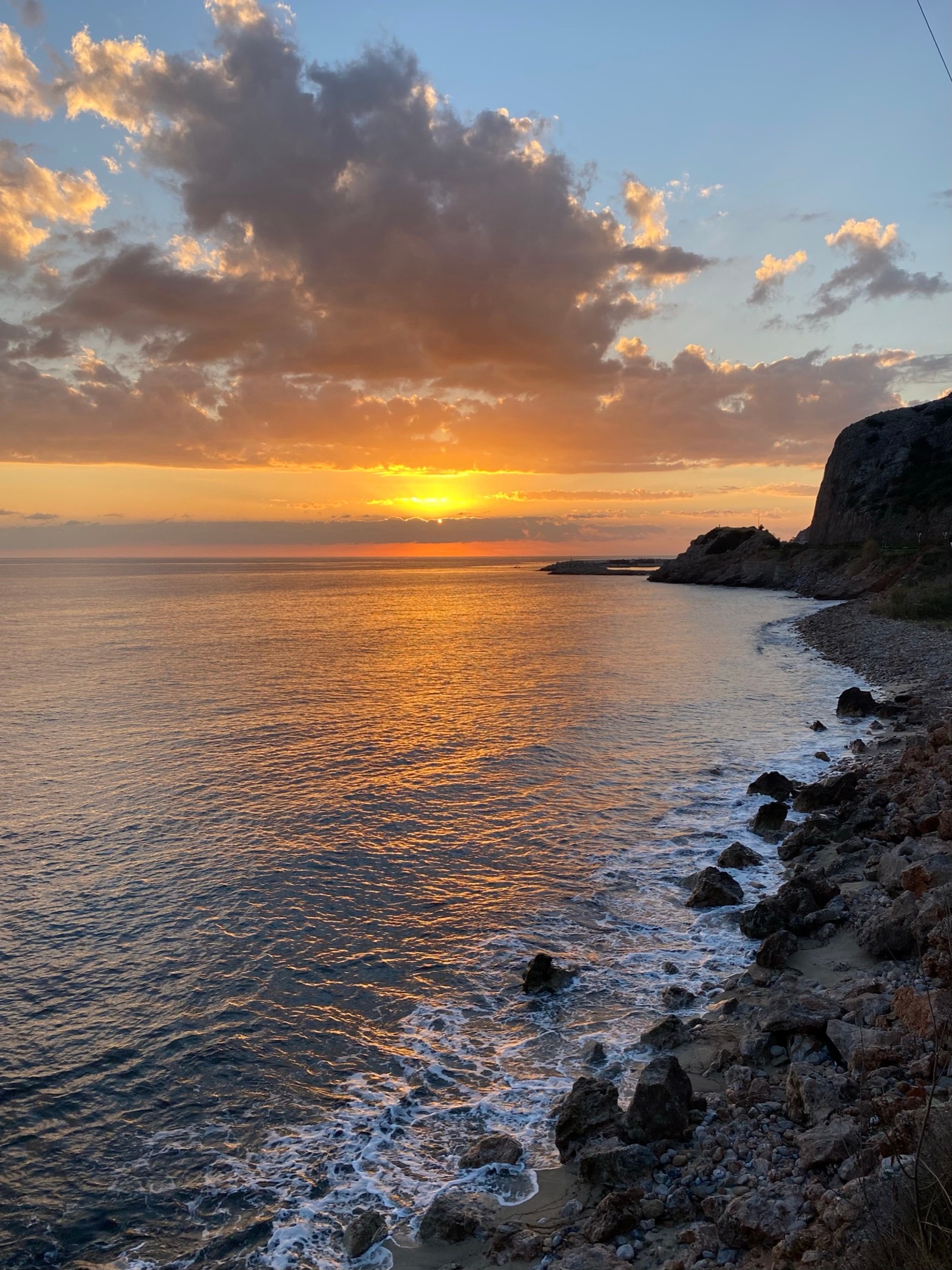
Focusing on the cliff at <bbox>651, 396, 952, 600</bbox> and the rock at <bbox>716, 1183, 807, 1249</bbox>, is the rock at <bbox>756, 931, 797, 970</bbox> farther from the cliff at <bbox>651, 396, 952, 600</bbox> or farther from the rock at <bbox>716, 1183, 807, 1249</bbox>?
the cliff at <bbox>651, 396, 952, 600</bbox>

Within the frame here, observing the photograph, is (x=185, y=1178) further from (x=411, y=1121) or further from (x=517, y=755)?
(x=517, y=755)

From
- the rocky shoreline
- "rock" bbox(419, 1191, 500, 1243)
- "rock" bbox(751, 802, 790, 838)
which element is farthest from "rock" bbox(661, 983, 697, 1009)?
"rock" bbox(751, 802, 790, 838)

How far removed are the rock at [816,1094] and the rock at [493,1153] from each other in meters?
3.00

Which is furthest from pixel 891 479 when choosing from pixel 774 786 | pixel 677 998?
pixel 677 998

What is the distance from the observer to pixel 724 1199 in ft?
22.9

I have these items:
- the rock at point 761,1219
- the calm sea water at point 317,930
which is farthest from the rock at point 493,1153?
the rock at point 761,1219

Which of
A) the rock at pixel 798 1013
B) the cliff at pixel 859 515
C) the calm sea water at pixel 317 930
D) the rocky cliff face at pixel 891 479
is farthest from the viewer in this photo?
the rocky cliff face at pixel 891 479

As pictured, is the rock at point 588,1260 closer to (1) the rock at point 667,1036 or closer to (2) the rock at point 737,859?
(1) the rock at point 667,1036

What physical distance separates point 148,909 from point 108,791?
9259 mm

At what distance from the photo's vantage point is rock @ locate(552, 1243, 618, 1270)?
260 inches

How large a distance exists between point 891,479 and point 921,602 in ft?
299

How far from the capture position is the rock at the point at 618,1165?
25.7 ft

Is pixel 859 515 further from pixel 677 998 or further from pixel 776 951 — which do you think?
pixel 677 998

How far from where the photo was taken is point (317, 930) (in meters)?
14.8
